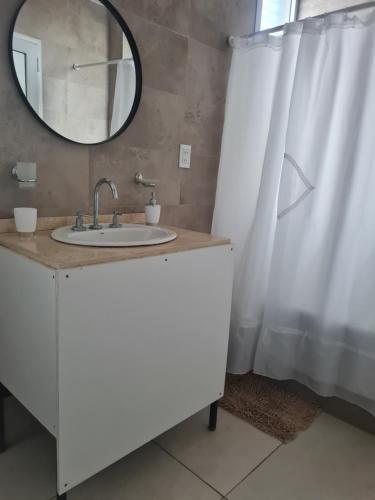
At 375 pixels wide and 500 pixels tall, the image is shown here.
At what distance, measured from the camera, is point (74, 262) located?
95cm

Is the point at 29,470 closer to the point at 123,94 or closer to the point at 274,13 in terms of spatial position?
the point at 123,94

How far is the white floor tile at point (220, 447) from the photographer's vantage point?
1.34 meters

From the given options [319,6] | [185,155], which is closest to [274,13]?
[319,6]

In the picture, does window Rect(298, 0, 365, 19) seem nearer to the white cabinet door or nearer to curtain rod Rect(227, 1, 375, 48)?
curtain rod Rect(227, 1, 375, 48)

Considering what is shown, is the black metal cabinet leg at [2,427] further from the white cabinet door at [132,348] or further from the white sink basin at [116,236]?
the white sink basin at [116,236]

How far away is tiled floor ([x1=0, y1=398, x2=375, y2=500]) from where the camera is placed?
4.11ft

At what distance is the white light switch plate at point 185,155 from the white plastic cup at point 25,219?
802 mm

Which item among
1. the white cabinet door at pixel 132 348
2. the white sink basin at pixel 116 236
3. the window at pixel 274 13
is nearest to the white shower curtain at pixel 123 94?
the white sink basin at pixel 116 236

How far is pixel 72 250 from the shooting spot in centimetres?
107

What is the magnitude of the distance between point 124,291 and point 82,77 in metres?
0.83

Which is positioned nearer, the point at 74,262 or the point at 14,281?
the point at 74,262

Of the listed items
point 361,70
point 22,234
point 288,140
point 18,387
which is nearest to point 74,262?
point 22,234

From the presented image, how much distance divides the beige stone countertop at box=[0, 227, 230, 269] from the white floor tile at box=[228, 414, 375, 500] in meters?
0.83

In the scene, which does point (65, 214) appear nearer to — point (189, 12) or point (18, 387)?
point (18, 387)
